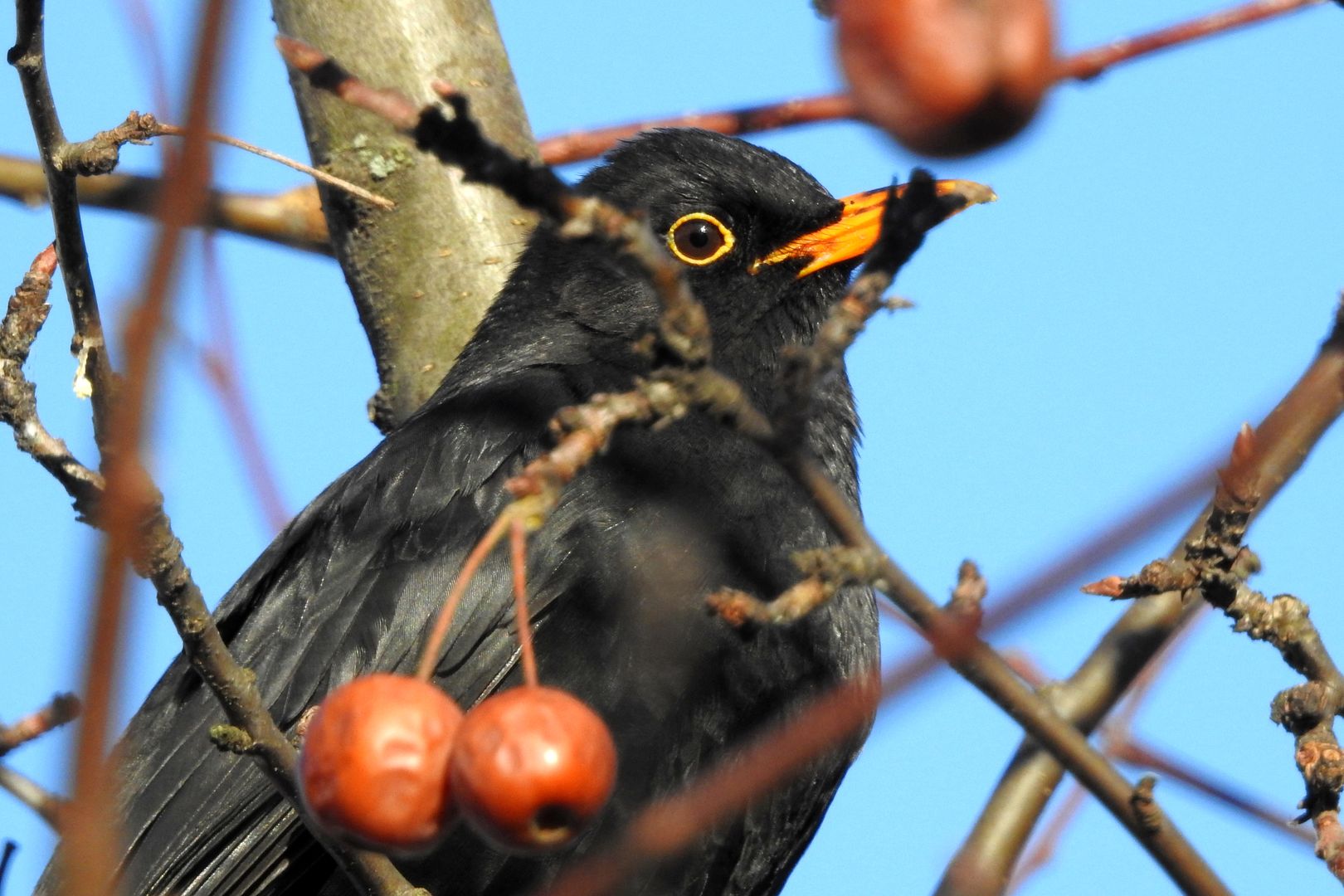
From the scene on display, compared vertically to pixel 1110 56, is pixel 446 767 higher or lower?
lower

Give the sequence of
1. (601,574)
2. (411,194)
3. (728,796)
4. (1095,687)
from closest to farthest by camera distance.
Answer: (728,796)
(1095,687)
(601,574)
(411,194)

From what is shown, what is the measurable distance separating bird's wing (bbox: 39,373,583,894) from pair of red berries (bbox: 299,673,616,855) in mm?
1988

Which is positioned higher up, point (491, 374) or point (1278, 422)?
point (491, 374)

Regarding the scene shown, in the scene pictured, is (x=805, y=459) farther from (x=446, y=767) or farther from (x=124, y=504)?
(x=124, y=504)

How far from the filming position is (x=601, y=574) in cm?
371

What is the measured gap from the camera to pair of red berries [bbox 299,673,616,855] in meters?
1.57

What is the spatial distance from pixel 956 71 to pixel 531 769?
0.75m

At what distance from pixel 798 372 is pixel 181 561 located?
105 centimetres

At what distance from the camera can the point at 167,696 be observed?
167 inches

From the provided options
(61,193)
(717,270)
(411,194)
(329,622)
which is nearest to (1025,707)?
(61,193)

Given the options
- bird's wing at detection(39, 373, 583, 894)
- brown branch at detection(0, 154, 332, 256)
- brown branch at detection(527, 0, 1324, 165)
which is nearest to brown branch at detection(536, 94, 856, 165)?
brown branch at detection(527, 0, 1324, 165)

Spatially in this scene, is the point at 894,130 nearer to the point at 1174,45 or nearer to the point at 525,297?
the point at 1174,45

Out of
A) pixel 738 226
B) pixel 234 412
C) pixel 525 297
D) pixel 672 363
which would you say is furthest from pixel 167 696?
pixel 672 363

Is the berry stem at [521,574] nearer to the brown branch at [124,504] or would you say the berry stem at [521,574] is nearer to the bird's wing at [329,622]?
the brown branch at [124,504]
